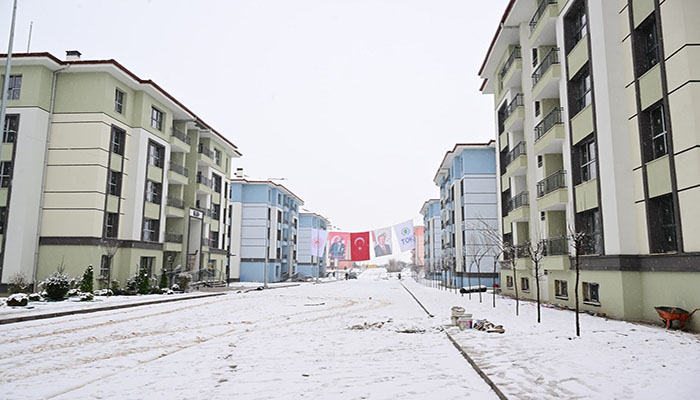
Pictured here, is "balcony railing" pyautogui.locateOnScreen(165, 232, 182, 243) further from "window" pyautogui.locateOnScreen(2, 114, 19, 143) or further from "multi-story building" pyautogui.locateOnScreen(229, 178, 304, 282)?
"multi-story building" pyautogui.locateOnScreen(229, 178, 304, 282)

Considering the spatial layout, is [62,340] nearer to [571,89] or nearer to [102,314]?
[102,314]

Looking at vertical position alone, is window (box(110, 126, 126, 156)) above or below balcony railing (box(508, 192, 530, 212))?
above

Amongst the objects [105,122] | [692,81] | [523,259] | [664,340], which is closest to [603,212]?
[692,81]

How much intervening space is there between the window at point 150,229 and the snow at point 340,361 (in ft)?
63.1

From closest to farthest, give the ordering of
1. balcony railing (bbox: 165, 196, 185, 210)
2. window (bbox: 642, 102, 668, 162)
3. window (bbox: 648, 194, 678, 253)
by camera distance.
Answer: window (bbox: 648, 194, 678, 253), window (bbox: 642, 102, 668, 162), balcony railing (bbox: 165, 196, 185, 210)

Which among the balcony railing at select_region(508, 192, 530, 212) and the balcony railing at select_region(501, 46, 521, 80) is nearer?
the balcony railing at select_region(508, 192, 530, 212)

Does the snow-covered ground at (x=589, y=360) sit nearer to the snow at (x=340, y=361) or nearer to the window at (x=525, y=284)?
the snow at (x=340, y=361)

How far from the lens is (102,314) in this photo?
18.3 metres

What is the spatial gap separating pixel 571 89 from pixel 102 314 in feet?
70.8

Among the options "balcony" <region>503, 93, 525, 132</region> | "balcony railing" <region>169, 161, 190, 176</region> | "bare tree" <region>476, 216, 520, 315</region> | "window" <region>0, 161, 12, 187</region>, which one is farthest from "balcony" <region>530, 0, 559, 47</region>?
"window" <region>0, 161, 12, 187</region>

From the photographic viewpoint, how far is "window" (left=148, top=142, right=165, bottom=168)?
112 feet

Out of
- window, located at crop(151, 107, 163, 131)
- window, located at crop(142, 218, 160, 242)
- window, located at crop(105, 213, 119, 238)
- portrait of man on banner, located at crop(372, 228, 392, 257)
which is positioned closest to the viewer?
window, located at crop(105, 213, 119, 238)

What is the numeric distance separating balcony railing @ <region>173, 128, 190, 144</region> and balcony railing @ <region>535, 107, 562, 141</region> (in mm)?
27777

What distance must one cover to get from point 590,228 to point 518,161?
27.8ft
